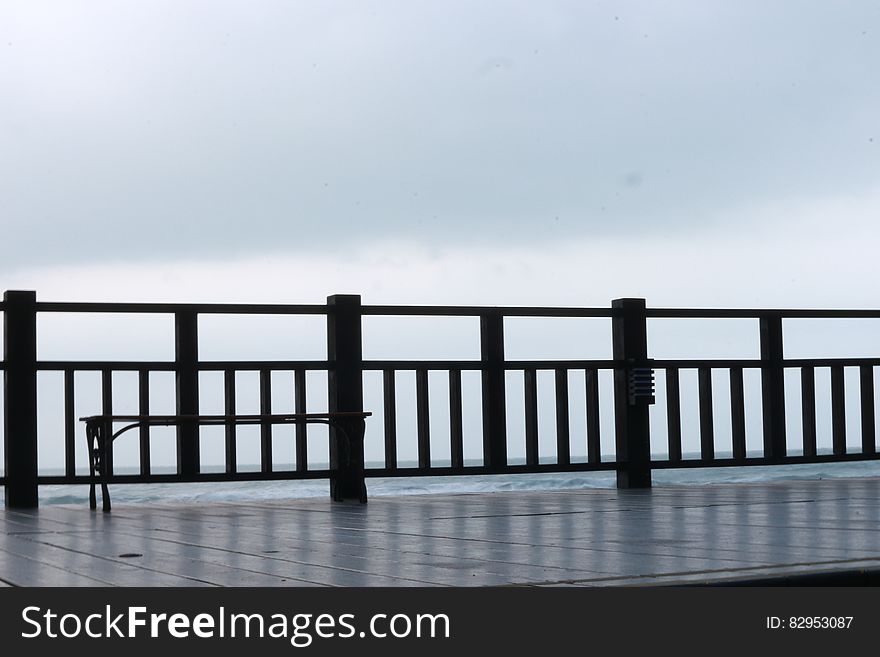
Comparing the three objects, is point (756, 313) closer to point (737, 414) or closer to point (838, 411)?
point (737, 414)

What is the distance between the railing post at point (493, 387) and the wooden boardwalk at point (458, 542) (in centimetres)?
84

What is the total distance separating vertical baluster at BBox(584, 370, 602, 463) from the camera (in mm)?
7074

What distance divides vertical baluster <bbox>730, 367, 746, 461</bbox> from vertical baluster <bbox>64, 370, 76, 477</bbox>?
13.0ft

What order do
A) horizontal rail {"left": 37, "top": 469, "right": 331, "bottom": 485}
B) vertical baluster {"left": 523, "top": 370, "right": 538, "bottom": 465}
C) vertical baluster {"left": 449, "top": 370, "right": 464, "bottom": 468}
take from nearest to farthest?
horizontal rail {"left": 37, "top": 469, "right": 331, "bottom": 485} < vertical baluster {"left": 449, "top": 370, "right": 464, "bottom": 468} < vertical baluster {"left": 523, "top": 370, "right": 538, "bottom": 465}

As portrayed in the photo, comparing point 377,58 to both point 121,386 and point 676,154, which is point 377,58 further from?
point 121,386

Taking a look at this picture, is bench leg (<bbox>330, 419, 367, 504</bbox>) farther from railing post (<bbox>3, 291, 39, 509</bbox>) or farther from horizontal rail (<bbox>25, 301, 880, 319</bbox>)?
railing post (<bbox>3, 291, 39, 509</bbox>)

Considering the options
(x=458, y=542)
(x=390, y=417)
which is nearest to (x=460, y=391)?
(x=390, y=417)

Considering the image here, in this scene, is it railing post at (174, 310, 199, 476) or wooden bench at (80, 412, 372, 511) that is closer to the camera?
wooden bench at (80, 412, 372, 511)

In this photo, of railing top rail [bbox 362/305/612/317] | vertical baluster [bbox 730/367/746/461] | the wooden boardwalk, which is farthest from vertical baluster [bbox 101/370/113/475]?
vertical baluster [bbox 730/367/746/461]

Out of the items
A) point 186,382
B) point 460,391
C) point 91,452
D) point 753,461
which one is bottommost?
point 753,461

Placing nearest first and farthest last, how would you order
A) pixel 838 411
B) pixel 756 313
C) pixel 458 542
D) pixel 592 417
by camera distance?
pixel 458 542
pixel 592 417
pixel 756 313
pixel 838 411

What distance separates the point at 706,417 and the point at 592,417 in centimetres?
77

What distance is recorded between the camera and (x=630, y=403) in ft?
23.6

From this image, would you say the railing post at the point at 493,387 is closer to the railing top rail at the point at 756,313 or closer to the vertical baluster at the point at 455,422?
the vertical baluster at the point at 455,422
